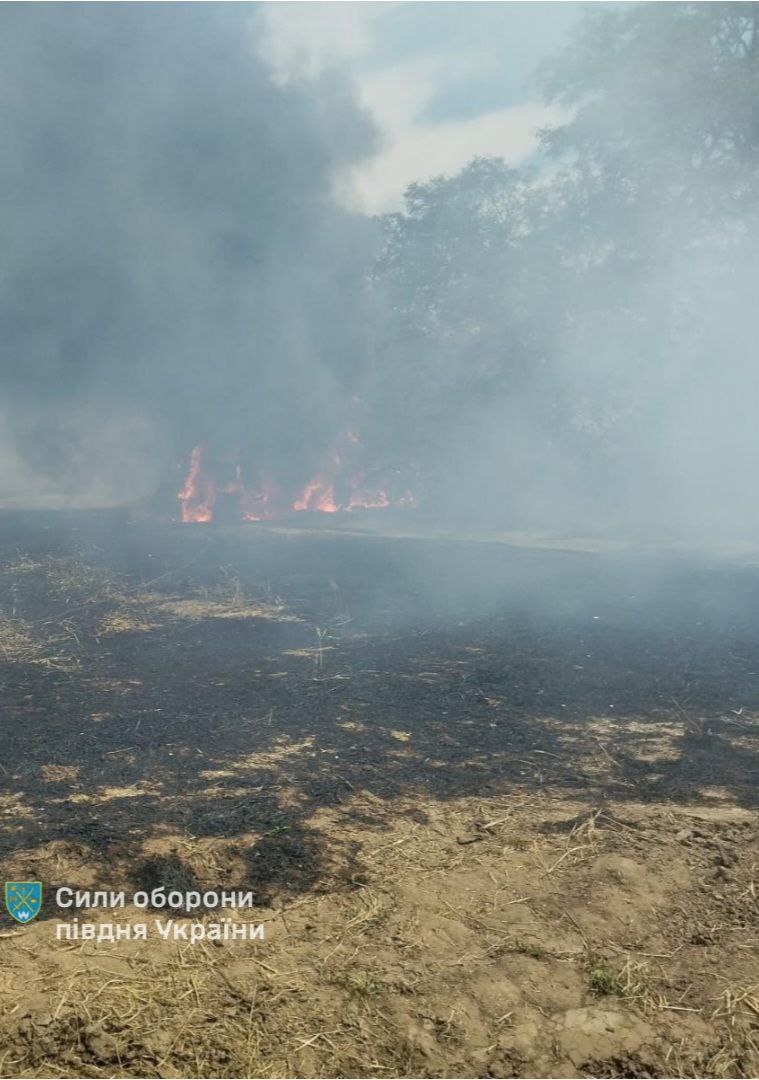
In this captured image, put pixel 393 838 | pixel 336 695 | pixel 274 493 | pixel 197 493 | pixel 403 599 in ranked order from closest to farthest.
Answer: pixel 393 838 → pixel 336 695 → pixel 403 599 → pixel 197 493 → pixel 274 493

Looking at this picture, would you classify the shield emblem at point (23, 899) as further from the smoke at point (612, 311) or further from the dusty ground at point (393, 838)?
the smoke at point (612, 311)

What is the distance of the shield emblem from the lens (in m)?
Result: 3.14

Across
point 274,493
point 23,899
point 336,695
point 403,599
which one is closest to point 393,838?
point 23,899

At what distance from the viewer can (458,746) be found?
201 inches

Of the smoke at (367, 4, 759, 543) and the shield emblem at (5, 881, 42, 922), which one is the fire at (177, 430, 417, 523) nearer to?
the smoke at (367, 4, 759, 543)

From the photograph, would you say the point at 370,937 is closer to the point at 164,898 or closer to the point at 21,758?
the point at 164,898

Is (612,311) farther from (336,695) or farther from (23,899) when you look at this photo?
(23,899)

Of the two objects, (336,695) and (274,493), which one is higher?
(274,493)

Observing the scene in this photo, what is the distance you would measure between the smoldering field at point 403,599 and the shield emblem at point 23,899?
0.07m

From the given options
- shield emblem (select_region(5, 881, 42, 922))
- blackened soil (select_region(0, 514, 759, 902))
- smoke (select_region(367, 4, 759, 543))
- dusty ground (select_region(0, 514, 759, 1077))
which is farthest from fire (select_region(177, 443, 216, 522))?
shield emblem (select_region(5, 881, 42, 922))

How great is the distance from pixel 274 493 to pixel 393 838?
A: 54.8 feet

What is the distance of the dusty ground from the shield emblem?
55mm

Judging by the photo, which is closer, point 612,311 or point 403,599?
point 403,599

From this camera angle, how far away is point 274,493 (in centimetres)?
2016
